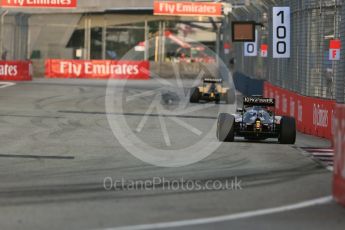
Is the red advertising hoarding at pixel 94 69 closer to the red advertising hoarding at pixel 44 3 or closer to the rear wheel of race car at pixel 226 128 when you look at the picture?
the red advertising hoarding at pixel 44 3

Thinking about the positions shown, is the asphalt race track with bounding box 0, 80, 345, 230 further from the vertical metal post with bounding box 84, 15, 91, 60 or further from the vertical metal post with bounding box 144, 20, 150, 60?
the vertical metal post with bounding box 144, 20, 150, 60

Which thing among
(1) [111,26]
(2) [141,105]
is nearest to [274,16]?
(2) [141,105]

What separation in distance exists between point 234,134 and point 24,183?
6.61 meters

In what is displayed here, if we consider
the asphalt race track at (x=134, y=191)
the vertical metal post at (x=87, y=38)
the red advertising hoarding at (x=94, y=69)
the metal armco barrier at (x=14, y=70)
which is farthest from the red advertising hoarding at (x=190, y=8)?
the asphalt race track at (x=134, y=191)

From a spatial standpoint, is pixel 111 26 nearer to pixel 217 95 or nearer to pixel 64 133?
pixel 217 95

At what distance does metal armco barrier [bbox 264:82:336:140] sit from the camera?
17.3m

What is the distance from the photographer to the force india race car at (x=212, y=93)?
94.8ft

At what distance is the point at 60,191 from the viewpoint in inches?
374

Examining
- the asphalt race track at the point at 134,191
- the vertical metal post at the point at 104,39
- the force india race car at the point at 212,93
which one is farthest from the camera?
the vertical metal post at the point at 104,39

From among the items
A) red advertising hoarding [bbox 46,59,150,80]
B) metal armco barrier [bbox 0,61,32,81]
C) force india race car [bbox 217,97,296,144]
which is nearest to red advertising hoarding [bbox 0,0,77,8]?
metal armco barrier [bbox 0,61,32,81]

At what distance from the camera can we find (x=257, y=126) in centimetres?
1538

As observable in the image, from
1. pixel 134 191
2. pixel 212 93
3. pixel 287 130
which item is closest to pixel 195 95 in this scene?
pixel 212 93

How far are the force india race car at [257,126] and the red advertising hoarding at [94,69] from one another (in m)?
35.8

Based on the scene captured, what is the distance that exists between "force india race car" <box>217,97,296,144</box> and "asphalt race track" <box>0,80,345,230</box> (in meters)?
0.24
